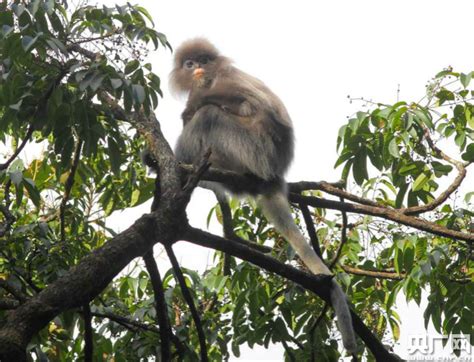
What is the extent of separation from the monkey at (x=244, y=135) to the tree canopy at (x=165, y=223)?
0.16 m

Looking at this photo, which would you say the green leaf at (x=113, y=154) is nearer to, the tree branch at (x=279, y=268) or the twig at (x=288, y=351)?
the tree branch at (x=279, y=268)

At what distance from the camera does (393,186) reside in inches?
152

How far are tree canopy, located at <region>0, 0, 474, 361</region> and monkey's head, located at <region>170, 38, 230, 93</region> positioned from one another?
1.19 metres

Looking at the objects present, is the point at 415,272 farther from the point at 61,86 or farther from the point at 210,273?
the point at 61,86

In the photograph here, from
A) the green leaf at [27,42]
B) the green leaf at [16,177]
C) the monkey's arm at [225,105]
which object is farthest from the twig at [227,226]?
the green leaf at [27,42]

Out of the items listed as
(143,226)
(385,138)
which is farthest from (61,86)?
(385,138)

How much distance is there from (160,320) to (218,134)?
1.60m

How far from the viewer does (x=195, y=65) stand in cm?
510

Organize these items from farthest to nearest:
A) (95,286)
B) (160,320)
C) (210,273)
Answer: (210,273) → (160,320) → (95,286)

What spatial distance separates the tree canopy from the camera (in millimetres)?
2590

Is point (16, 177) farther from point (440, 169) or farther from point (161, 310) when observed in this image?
point (440, 169)

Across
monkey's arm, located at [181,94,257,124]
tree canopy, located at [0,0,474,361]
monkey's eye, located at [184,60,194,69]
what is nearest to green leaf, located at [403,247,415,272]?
tree canopy, located at [0,0,474,361]

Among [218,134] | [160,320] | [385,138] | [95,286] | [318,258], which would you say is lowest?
[95,286]

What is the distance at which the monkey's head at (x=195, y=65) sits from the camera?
4975 mm
